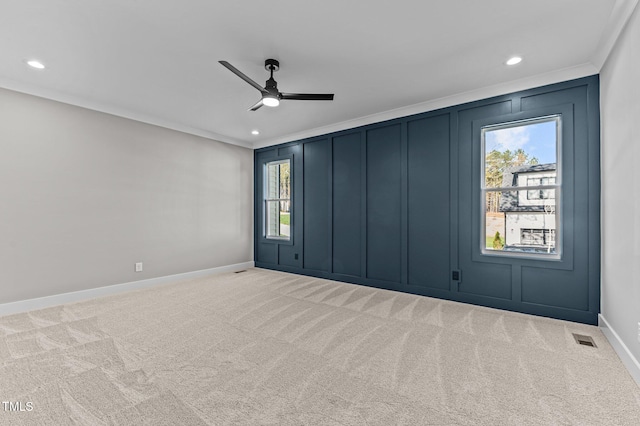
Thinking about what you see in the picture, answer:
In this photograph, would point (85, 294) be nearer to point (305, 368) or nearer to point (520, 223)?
point (305, 368)

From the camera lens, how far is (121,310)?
3.38 metres

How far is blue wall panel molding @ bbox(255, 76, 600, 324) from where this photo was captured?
3008 millimetres

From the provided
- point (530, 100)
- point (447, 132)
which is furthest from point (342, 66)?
point (530, 100)

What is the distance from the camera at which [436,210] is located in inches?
154

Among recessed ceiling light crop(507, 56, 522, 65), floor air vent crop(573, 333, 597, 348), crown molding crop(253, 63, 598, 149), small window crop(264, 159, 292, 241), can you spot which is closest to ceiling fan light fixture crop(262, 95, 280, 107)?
crown molding crop(253, 63, 598, 149)

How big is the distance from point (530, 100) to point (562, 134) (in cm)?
54

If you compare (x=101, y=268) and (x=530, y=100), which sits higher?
(x=530, y=100)

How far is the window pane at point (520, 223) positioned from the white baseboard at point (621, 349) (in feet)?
2.68

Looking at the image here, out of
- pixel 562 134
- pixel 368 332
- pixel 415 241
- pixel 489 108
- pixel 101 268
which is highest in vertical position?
pixel 489 108

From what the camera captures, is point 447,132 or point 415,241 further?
point 415,241

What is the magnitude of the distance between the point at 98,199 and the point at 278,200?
302cm

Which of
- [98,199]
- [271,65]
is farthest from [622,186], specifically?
[98,199]

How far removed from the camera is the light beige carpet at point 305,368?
163cm

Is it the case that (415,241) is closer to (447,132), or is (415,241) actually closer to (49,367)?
(447,132)
